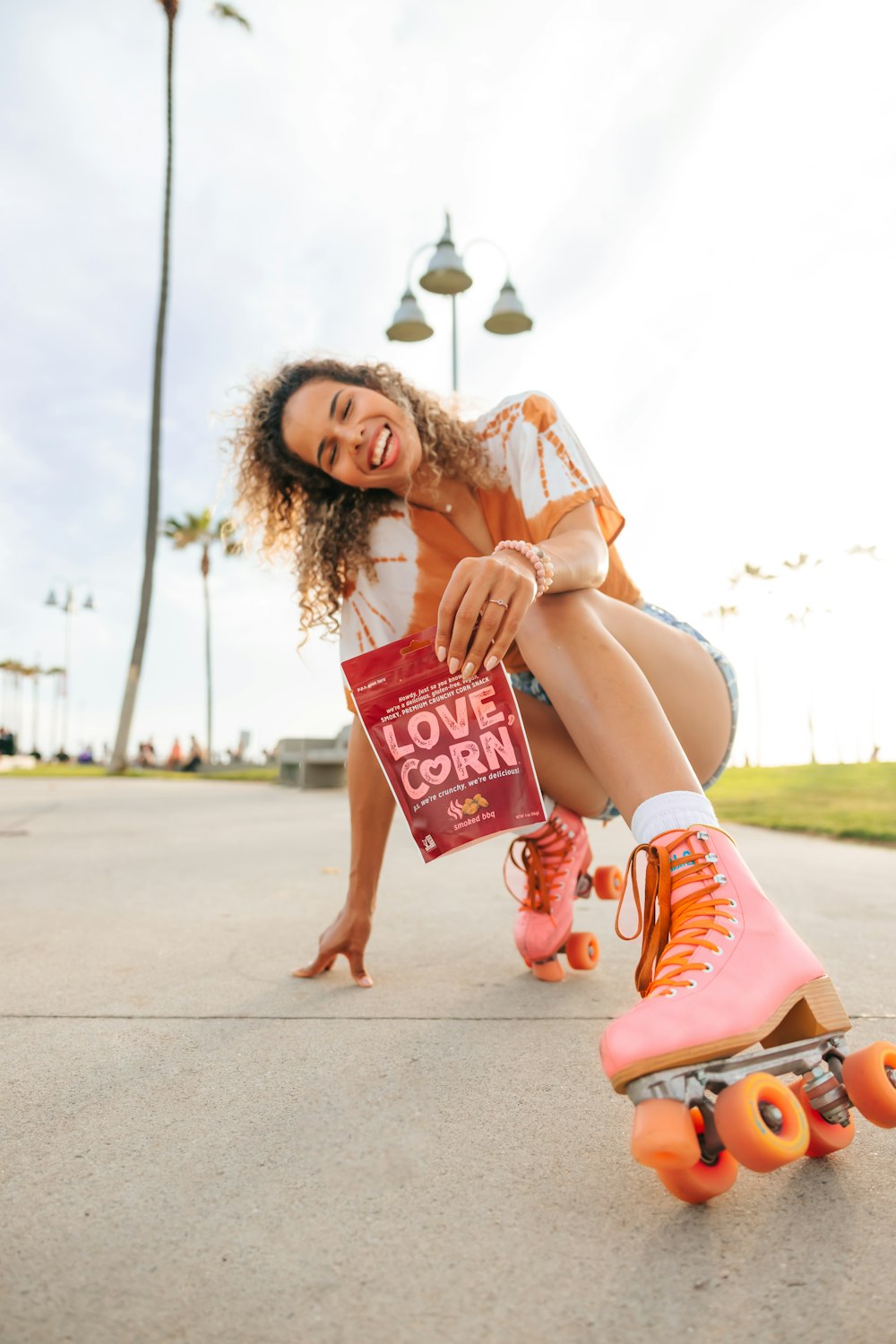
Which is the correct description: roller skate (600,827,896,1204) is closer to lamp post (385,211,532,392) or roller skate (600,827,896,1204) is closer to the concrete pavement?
the concrete pavement

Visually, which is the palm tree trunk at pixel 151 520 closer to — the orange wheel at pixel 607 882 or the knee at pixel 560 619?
the orange wheel at pixel 607 882

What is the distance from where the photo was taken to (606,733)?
1.20m

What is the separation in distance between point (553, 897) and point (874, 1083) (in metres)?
0.90

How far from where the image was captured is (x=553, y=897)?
5.79 ft

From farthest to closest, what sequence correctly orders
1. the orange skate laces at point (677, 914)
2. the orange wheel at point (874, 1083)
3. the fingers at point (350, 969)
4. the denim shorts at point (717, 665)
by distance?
the denim shorts at point (717, 665) < the fingers at point (350, 969) < the orange skate laces at point (677, 914) < the orange wheel at point (874, 1083)

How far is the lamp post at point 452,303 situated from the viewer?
880cm

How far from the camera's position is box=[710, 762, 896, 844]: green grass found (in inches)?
211

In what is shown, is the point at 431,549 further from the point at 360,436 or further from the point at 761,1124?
the point at 761,1124

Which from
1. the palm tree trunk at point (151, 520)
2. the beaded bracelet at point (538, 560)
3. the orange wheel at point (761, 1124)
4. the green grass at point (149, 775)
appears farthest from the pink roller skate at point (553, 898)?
the palm tree trunk at point (151, 520)

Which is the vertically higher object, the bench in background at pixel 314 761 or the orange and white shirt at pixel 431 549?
the orange and white shirt at pixel 431 549

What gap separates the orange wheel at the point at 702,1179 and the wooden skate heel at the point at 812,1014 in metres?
0.16

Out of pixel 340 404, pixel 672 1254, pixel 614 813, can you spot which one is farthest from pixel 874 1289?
pixel 340 404

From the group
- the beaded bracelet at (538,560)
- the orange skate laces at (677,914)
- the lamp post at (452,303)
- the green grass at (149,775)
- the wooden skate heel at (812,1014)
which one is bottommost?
the green grass at (149,775)

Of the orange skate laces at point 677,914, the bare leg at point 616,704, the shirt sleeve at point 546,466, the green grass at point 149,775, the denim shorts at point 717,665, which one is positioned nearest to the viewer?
the orange skate laces at point 677,914
